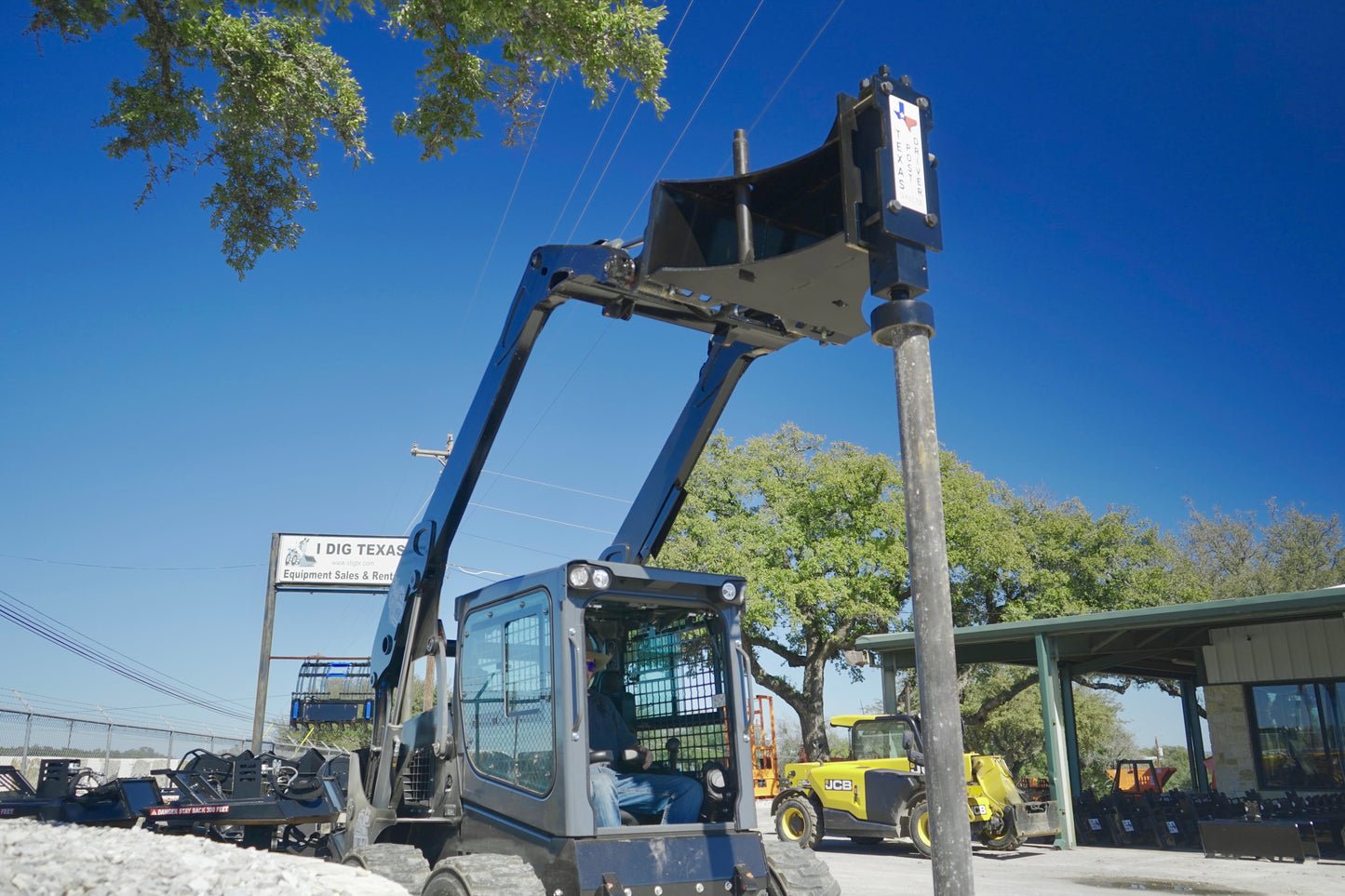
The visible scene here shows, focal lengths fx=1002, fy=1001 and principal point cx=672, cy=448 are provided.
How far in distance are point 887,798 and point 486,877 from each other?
39.3 ft

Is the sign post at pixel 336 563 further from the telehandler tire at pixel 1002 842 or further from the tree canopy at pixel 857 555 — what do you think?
the telehandler tire at pixel 1002 842

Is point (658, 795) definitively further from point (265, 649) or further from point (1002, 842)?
point (265, 649)

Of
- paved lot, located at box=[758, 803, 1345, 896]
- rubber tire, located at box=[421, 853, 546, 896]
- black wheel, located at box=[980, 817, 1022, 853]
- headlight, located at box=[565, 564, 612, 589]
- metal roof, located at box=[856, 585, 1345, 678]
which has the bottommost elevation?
paved lot, located at box=[758, 803, 1345, 896]

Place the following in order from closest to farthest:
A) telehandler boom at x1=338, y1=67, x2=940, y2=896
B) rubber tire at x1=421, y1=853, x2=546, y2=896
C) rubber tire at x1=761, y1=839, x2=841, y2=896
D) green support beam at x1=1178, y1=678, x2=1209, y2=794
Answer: telehandler boom at x1=338, y1=67, x2=940, y2=896 → rubber tire at x1=421, y1=853, x2=546, y2=896 → rubber tire at x1=761, y1=839, x2=841, y2=896 → green support beam at x1=1178, y1=678, x2=1209, y2=794

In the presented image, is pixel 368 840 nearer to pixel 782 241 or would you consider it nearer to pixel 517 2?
pixel 782 241

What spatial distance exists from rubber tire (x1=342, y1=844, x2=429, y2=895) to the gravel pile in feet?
3.64

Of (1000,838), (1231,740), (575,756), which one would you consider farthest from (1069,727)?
(575,756)

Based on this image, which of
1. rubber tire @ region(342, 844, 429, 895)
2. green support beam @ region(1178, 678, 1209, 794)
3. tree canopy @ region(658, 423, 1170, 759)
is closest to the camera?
rubber tire @ region(342, 844, 429, 895)

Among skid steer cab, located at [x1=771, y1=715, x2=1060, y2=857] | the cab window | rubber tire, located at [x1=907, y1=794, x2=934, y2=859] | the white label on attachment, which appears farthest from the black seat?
rubber tire, located at [x1=907, y1=794, x2=934, y2=859]

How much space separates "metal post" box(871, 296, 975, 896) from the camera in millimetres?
2963

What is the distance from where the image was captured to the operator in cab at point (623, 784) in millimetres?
5398

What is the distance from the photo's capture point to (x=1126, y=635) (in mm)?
19625

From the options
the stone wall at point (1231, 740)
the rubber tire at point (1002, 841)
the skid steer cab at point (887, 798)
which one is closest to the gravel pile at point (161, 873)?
the skid steer cab at point (887, 798)

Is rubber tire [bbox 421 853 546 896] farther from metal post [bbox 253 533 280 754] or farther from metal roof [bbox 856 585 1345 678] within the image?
metal post [bbox 253 533 280 754]
